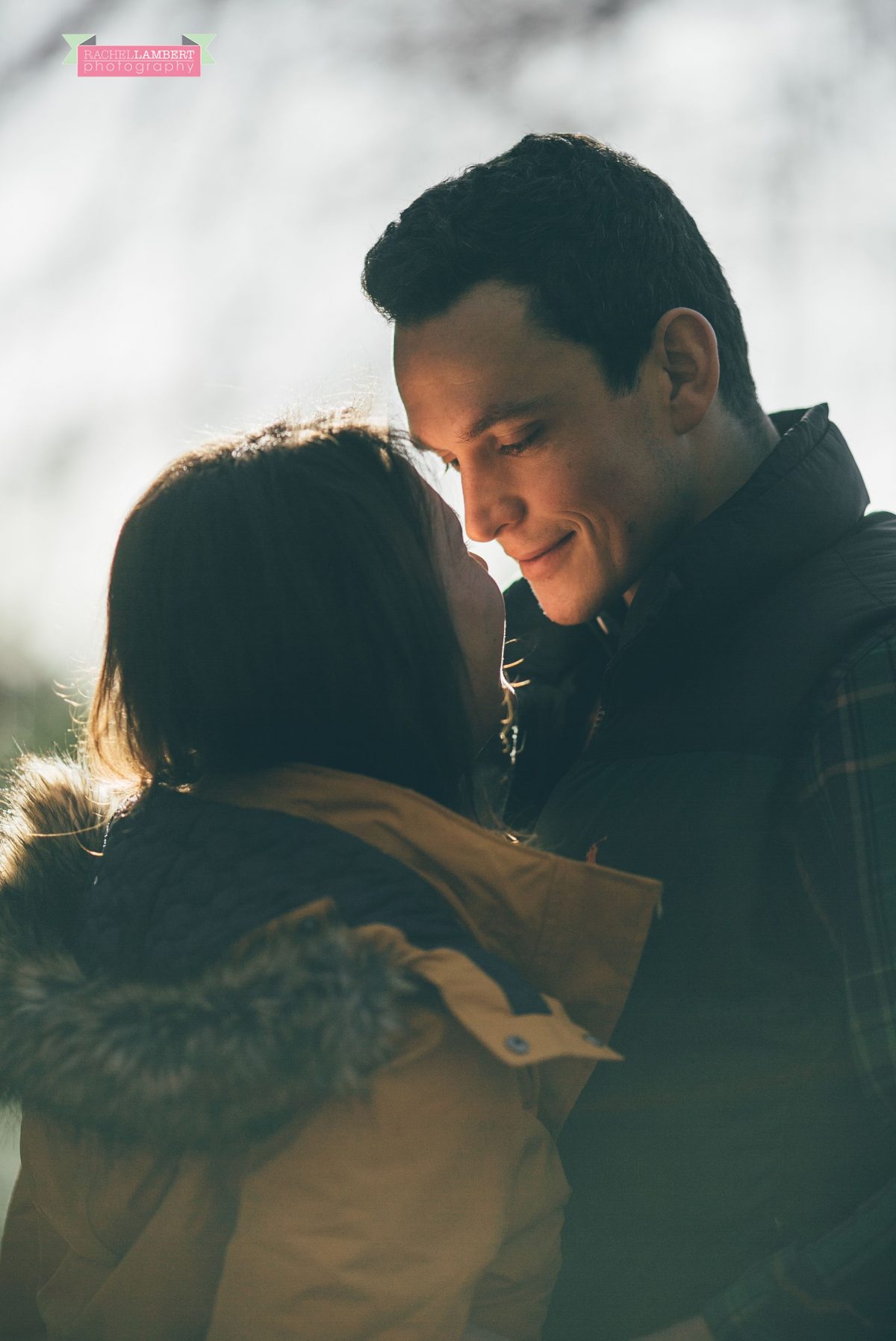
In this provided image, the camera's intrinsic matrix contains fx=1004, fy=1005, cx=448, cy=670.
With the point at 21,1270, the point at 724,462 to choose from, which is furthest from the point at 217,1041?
the point at 724,462

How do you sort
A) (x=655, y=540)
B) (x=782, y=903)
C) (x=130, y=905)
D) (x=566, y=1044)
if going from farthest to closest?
(x=655, y=540)
(x=782, y=903)
(x=130, y=905)
(x=566, y=1044)

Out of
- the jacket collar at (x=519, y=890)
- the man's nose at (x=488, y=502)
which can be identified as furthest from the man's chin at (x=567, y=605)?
the jacket collar at (x=519, y=890)

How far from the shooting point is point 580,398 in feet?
5.25

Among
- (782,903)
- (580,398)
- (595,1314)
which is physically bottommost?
(595,1314)

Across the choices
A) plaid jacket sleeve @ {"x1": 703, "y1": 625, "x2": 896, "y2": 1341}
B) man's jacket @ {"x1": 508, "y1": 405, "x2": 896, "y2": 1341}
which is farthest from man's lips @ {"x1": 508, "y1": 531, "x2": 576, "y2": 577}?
plaid jacket sleeve @ {"x1": 703, "y1": 625, "x2": 896, "y2": 1341}

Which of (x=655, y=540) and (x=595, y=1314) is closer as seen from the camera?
(x=595, y=1314)

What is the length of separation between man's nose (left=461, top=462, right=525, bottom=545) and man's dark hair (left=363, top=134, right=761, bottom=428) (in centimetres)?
24

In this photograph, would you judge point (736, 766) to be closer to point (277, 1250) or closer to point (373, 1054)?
point (373, 1054)

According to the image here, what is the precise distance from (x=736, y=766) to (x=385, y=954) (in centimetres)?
53

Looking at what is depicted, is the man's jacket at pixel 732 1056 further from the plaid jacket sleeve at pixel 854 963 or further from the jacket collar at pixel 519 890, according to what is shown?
the jacket collar at pixel 519 890

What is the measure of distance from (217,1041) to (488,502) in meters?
0.99

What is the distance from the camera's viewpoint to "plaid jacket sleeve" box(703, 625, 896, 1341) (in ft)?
3.61

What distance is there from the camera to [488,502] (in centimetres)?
167

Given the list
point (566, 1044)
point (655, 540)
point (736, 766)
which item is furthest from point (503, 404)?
point (566, 1044)
